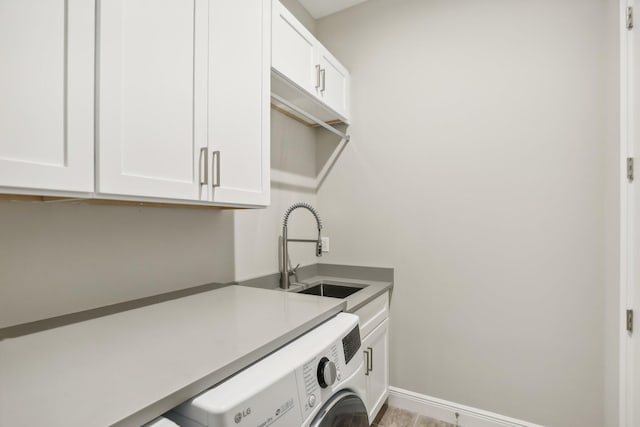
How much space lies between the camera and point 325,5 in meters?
2.30

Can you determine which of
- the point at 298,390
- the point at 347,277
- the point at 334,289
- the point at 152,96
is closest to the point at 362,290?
the point at 334,289

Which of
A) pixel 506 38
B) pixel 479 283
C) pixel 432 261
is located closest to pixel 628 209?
pixel 479 283

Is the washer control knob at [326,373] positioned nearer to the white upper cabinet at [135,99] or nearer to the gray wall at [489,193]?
the white upper cabinet at [135,99]

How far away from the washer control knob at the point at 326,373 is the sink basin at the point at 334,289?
1.13 metres

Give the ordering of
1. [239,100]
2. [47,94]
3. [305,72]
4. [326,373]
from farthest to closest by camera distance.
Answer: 1. [305,72]
2. [239,100]
3. [326,373]
4. [47,94]

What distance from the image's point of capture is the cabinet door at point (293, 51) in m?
1.55

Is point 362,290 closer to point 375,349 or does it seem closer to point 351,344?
point 375,349

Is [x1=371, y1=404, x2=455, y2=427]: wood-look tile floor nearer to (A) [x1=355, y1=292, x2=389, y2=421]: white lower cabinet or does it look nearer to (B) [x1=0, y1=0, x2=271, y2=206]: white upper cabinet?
(A) [x1=355, y1=292, x2=389, y2=421]: white lower cabinet

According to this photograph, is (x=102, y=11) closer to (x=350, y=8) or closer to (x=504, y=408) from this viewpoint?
(x=350, y=8)

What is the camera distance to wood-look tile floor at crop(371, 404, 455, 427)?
190 cm

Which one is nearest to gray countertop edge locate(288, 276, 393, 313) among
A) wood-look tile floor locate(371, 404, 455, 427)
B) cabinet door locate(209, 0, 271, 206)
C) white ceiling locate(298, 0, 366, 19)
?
cabinet door locate(209, 0, 271, 206)

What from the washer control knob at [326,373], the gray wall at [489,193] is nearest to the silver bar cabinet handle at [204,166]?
the washer control knob at [326,373]

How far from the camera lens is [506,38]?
1.82 meters

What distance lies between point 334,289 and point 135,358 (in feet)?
4.92
